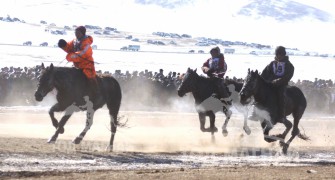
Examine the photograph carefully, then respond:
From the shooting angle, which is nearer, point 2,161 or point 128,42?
point 2,161

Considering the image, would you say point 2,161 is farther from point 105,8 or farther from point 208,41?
point 105,8

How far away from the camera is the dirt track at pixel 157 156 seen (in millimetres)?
14156

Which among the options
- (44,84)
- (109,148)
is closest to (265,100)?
(109,148)

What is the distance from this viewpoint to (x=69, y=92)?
1862cm

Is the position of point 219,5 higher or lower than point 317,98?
higher

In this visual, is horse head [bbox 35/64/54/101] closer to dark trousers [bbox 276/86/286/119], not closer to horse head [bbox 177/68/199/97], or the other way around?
horse head [bbox 177/68/199/97]

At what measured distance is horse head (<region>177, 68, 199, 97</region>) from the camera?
22.3 metres

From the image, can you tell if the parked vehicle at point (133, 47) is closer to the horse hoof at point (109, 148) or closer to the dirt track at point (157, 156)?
the dirt track at point (157, 156)

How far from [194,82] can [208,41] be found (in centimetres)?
8729

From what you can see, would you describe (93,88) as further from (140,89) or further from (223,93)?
(140,89)

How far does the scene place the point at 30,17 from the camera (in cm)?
12700

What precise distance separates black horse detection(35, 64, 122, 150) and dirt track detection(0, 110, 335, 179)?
0.66 meters

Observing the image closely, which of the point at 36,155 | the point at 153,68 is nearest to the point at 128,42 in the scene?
the point at 153,68

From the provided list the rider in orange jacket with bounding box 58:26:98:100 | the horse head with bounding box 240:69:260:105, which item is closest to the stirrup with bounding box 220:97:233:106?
the horse head with bounding box 240:69:260:105
